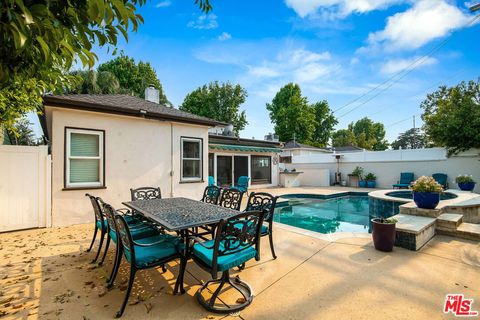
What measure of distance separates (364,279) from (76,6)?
4689 mm

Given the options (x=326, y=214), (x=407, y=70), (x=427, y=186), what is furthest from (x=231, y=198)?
(x=407, y=70)

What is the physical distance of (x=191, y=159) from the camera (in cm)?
916

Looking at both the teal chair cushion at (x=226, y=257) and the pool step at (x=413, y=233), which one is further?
the pool step at (x=413, y=233)

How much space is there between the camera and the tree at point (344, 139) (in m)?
48.2

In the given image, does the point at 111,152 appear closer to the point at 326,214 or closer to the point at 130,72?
the point at 326,214

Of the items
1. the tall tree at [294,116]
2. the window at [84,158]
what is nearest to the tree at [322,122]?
the tall tree at [294,116]

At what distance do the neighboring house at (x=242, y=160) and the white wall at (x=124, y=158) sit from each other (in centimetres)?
435

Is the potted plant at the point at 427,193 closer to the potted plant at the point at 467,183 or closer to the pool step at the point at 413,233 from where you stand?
the pool step at the point at 413,233

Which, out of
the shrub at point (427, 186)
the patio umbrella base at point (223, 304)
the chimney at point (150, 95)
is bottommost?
the patio umbrella base at point (223, 304)

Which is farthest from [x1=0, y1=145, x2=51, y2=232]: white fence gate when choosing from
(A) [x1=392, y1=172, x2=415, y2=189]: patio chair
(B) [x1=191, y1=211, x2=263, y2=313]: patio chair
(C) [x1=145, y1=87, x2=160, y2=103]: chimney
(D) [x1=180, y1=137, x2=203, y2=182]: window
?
(A) [x1=392, y1=172, x2=415, y2=189]: patio chair

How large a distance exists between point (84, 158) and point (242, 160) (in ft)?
32.4

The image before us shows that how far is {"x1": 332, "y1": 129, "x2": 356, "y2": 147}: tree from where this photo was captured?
48156 millimetres

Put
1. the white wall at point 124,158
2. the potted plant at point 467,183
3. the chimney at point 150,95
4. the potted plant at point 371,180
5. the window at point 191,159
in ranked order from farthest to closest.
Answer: the potted plant at point 371,180 → the chimney at point 150,95 → the potted plant at point 467,183 → the window at point 191,159 → the white wall at point 124,158

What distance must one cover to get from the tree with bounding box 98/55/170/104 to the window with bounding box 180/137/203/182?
2175 cm
